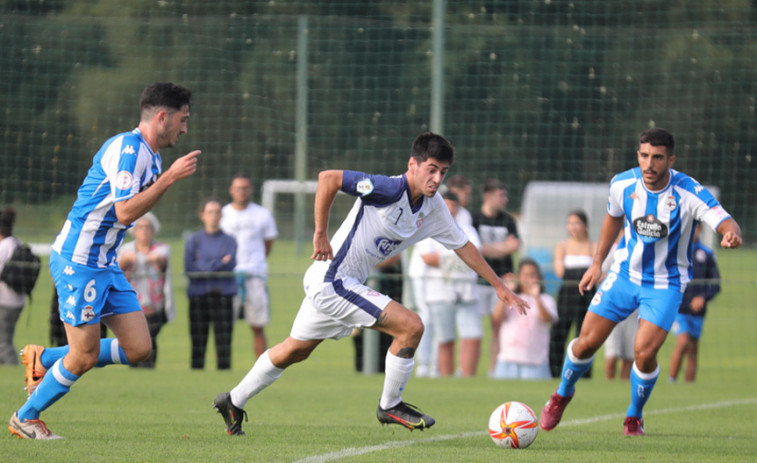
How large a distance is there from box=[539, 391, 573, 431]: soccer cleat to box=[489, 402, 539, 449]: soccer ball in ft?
3.09

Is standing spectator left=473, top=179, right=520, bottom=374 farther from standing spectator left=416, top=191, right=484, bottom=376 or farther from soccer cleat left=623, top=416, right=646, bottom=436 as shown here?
soccer cleat left=623, top=416, right=646, bottom=436

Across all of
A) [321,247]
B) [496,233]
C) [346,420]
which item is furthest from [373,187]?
[496,233]

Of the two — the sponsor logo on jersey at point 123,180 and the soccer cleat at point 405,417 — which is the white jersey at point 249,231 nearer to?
the soccer cleat at point 405,417

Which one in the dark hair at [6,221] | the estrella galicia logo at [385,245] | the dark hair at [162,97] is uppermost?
the dark hair at [162,97]

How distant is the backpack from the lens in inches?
456

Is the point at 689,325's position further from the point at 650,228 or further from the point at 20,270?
the point at 20,270

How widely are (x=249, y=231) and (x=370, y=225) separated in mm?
6210

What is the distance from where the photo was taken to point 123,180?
582 cm

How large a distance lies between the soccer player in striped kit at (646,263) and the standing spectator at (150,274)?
6.14 metres

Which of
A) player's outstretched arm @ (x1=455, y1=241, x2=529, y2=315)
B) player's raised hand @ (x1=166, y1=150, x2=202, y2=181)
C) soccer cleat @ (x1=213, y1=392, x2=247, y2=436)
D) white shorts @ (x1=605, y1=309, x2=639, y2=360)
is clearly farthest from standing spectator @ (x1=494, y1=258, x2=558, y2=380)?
player's raised hand @ (x1=166, y1=150, x2=202, y2=181)

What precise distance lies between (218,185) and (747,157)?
738cm

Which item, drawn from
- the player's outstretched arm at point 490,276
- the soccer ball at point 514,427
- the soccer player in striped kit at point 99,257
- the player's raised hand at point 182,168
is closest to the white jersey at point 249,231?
the player's outstretched arm at point 490,276

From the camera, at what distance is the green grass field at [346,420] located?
6000 mm

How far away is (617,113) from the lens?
14.3m
